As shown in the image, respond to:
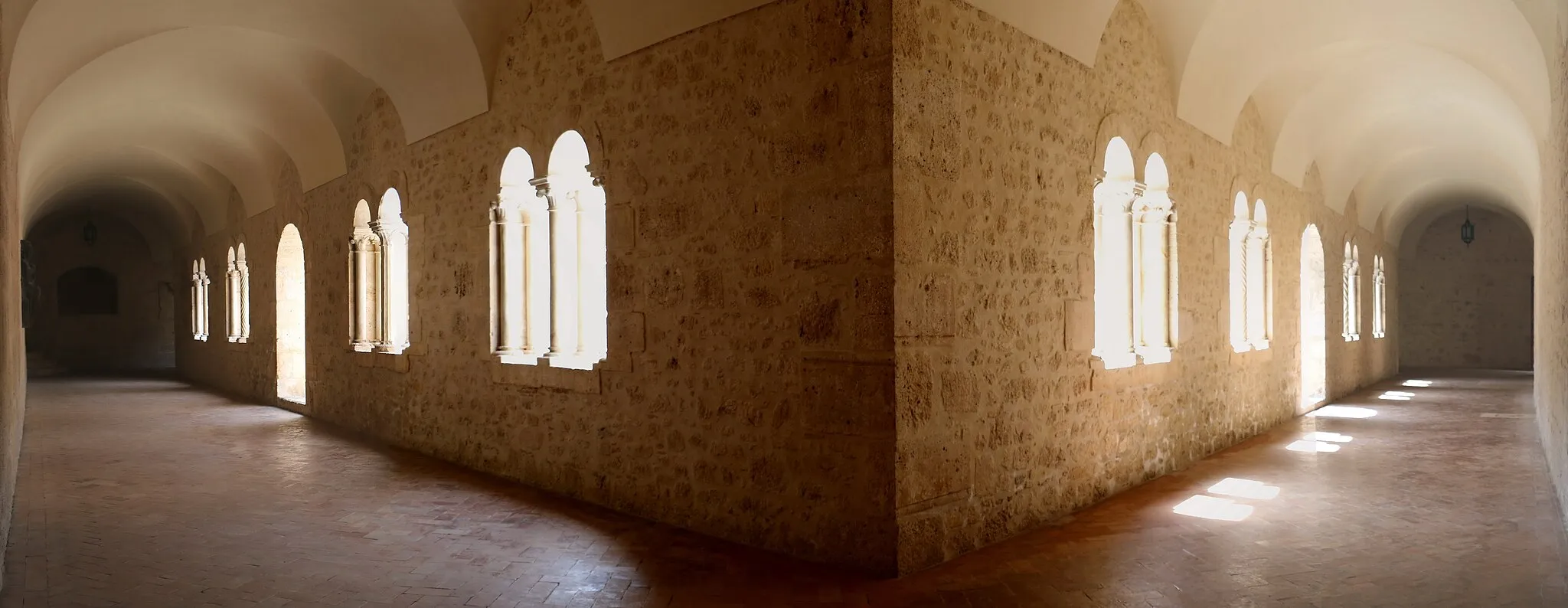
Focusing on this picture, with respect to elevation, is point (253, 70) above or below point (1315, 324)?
above

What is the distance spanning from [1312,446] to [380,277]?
8.81 m

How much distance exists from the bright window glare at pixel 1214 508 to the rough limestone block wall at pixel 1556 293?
5.26ft

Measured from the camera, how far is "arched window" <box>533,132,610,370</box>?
612 cm

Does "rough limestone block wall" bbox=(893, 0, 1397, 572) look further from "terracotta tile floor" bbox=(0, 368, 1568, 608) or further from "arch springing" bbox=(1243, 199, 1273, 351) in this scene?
"arch springing" bbox=(1243, 199, 1273, 351)

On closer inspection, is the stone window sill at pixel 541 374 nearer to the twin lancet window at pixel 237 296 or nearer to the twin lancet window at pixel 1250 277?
the twin lancet window at pixel 1250 277

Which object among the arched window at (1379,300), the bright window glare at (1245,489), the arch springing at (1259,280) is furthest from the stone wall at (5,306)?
the arched window at (1379,300)

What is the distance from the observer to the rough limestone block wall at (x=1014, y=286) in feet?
13.9

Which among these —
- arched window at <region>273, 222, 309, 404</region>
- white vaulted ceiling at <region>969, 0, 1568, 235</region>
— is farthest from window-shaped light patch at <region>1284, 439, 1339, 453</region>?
arched window at <region>273, 222, 309, 404</region>

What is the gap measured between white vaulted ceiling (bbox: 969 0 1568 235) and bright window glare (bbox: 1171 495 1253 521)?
284 centimetres

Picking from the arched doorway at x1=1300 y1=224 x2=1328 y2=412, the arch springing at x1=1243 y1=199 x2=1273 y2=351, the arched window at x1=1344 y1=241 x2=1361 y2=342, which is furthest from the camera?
the arched window at x1=1344 y1=241 x2=1361 y2=342

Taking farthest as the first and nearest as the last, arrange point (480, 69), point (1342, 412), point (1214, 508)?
point (1342, 412) < point (480, 69) < point (1214, 508)

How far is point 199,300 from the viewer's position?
1731cm

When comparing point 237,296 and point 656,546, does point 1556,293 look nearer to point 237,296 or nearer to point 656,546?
point 656,546

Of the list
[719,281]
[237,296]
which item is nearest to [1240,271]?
[719,281]
